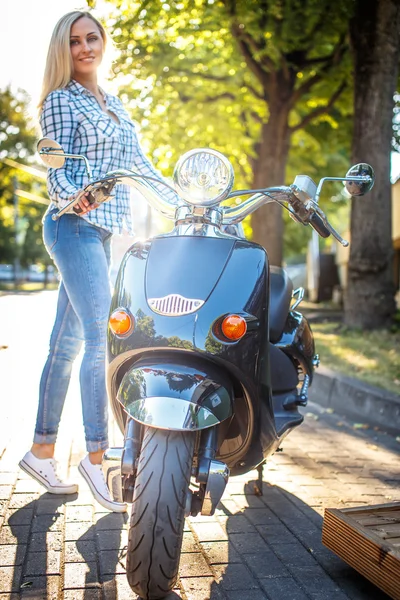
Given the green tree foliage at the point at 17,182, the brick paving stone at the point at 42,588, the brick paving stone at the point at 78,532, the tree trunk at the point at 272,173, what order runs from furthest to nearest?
1. the green tree foliage at the point at 17,182
2. the tree trunk at the point at 272,173
3. the brick paving stone at the point at 78,532
4. the brick paving stone at the point at 42,588

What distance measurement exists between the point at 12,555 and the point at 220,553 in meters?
0.78

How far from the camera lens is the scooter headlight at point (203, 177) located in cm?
254

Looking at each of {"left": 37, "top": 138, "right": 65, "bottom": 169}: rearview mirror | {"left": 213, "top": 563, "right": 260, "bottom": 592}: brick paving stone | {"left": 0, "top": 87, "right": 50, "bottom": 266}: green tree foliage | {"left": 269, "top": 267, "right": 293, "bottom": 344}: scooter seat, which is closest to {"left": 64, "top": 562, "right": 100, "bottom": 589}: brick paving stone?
{"left": 213, "top": 563, "right": 260, "bottom": 592}: brick paving stone

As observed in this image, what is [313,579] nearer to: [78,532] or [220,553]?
[220,553]

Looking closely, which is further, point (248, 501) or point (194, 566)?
point (248, 501)

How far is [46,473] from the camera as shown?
3273 mm

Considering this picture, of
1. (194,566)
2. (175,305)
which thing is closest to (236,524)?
(194,566)

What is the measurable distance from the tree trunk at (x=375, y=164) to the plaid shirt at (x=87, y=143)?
6.42 metres

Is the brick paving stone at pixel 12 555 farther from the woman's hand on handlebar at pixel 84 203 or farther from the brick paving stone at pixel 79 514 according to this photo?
the woman's hand on handlebar at pixel 84 203

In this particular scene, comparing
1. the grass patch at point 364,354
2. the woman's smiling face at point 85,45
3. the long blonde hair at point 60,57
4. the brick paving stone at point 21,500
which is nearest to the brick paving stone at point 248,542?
the brick paving stone at point 21,500

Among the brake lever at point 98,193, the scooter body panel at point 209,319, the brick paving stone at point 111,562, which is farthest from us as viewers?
the brake lever at point 98,193

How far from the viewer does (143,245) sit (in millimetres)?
2674

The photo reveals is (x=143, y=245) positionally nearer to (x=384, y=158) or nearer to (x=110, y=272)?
(x=110, y=272)

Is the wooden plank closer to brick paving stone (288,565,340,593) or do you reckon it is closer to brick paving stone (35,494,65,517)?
brick paving stone (288,565,340,593)
